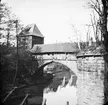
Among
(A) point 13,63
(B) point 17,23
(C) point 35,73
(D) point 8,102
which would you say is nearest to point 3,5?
(B) point 17,23

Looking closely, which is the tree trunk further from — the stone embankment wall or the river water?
the river water

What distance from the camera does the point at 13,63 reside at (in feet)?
54.9

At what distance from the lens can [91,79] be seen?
5.66 metres

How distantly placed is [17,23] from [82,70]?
12.4m

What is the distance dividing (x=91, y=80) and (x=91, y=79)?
5 centimetres

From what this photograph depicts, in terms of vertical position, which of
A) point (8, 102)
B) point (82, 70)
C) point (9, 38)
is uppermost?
point (9, 38)

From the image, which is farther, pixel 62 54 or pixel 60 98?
pixel 62 54

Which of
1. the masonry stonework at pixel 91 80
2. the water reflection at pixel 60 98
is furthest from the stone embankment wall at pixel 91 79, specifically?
the water reflection at pixel 60 98

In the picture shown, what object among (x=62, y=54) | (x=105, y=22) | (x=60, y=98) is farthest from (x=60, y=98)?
(x=105, y=22)

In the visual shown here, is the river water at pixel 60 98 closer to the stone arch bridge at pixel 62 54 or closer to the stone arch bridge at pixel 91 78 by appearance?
the stone arch bridge at pixel 62 54

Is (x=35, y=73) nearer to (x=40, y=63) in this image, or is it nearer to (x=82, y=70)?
(x=40, y=63)

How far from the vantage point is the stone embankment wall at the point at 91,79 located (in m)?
5.40

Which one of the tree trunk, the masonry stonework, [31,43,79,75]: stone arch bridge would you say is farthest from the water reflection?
the tree trunk

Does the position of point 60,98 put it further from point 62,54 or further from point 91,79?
point 91,79
